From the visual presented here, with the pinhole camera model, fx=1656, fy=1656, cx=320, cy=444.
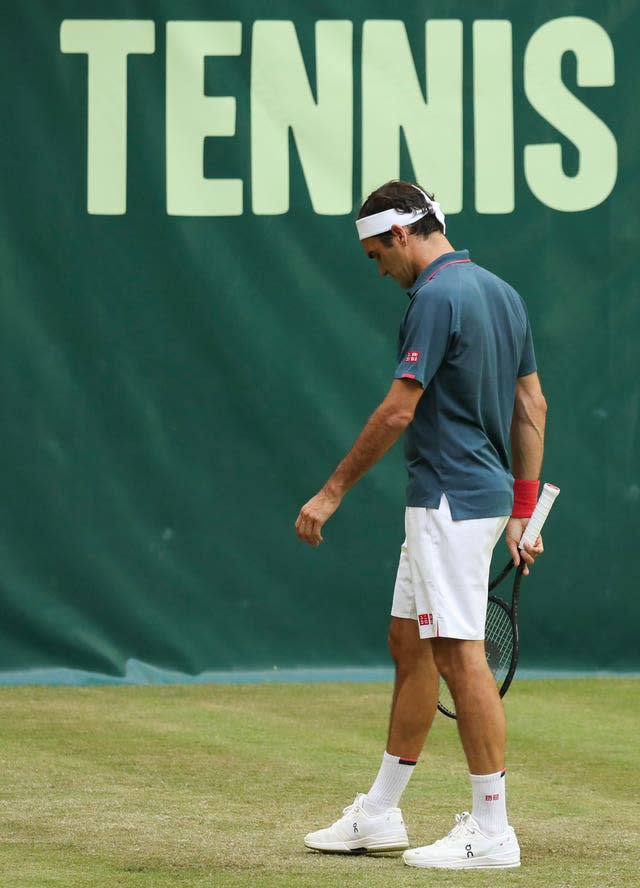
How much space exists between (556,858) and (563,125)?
369 cm

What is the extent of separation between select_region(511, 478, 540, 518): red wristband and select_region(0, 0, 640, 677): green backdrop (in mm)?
2760

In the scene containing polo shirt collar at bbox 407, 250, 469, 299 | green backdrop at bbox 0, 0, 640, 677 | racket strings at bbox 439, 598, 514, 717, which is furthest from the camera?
green backdrop at bbox 0, 0, 640, 677

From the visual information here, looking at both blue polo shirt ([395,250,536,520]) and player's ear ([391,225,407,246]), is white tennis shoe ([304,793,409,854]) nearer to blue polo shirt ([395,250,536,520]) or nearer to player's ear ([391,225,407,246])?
blue polo shirt ([395,250,536,520])

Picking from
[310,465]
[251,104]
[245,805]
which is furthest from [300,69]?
[245,805]

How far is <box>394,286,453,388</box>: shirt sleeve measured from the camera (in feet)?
10.8

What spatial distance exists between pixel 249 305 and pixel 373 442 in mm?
3089

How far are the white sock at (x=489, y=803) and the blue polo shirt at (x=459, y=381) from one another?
1.73ft

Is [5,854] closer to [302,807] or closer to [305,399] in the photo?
[302,807]

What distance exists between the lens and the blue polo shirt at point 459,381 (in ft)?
10.9

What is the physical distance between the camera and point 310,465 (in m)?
6.37

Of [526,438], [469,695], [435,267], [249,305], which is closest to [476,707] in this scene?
[469,695]

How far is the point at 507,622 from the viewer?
4004mm

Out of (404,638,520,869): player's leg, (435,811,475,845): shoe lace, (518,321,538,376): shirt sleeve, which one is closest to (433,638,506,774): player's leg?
(404,638,520,869): player's leg

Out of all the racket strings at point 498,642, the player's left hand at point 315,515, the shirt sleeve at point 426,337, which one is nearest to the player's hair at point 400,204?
the shirt sleeve at point 426,337
